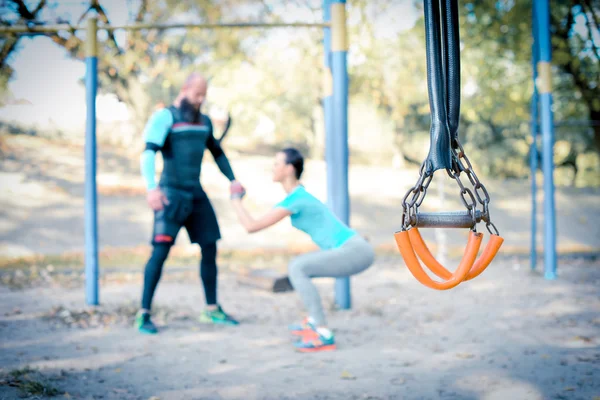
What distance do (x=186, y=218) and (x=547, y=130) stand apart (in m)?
4.24

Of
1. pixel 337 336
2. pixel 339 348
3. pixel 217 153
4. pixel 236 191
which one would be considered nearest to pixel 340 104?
pixel 217 153

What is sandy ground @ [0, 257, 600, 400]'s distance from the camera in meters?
2.91

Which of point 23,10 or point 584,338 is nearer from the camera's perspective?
point 584,338

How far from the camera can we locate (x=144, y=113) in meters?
13.4

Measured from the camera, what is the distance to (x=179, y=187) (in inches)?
167

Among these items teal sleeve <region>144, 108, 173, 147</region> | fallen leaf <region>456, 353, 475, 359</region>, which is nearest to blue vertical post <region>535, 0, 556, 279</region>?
fallen leaf <region>456, 353, 475, 359</region>

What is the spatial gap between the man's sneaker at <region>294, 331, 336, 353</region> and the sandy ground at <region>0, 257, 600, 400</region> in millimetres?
72

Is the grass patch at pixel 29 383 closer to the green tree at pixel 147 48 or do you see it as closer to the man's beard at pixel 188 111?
the man's beard at pixel 188 111

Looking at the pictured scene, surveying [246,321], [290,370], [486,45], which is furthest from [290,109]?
[290,370]

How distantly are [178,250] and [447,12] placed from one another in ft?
26.7

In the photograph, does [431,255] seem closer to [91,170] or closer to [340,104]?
[340,104]

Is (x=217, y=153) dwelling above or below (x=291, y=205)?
above

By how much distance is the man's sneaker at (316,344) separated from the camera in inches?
145

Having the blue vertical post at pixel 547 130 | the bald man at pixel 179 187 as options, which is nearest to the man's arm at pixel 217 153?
the bald man at pixel 179 187
